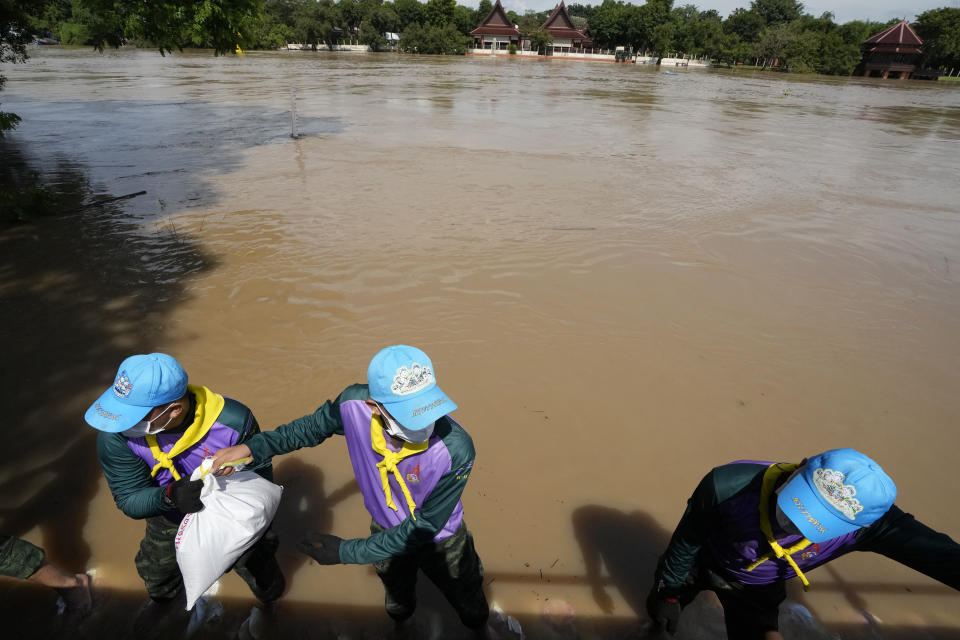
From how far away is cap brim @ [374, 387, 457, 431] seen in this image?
1.69m

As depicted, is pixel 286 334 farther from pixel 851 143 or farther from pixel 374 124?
pixel 851 143

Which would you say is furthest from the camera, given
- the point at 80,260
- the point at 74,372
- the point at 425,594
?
the point at 80,260

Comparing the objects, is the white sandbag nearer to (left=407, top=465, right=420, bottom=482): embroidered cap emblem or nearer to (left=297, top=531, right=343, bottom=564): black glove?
(left=297, top=531, right=343, bottom=564): black glove

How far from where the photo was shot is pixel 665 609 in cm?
246

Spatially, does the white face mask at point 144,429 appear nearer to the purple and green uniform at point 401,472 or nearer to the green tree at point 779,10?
the purple and green uniform at point 401,472

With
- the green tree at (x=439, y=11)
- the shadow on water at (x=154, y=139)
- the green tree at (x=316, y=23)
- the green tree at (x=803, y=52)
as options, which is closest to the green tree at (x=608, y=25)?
the green tree at (x=439, y=11)

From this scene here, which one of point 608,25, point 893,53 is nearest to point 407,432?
point 893,53

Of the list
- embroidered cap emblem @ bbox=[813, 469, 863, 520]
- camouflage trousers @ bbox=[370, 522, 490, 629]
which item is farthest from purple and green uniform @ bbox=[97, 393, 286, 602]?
embroidered cap emblem @ bbox=[813, 469, 863, 520]

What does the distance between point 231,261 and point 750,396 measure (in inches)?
252

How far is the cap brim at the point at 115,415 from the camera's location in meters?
1.78

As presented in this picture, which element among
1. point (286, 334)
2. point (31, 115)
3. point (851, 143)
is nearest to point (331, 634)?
point (286, 334)

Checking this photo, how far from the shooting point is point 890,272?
6895 mm

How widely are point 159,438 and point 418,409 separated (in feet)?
3.82

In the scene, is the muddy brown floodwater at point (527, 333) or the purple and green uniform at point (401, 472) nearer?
the purple and green uniform at point (401, 472)
